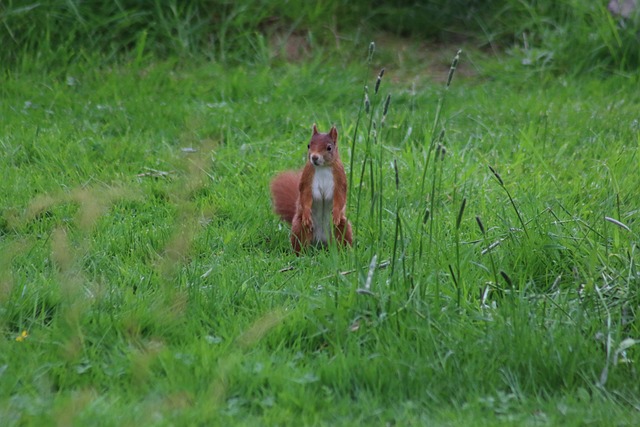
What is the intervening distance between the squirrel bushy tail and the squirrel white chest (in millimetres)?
223

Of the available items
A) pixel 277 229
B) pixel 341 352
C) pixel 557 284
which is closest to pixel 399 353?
pixel 341 352

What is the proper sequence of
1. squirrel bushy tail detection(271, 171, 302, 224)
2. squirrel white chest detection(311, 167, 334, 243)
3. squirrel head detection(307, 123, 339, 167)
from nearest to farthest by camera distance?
squirrel head detection(307, 123, 339, 167) → squirrel white chest detection(311, 167, 334, 243) → squirrel bushy tail detection(271, 171, 302, 224)

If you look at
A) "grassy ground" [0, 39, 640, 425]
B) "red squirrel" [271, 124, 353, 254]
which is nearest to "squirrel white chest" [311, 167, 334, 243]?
"red squirrel" [271, 124, 353, 254]

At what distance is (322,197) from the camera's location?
441 centimetres

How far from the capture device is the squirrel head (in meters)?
4.29

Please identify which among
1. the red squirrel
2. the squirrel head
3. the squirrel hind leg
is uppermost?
the squirrel head

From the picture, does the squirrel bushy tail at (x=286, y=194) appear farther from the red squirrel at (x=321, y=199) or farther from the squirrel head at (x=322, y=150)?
the squirrel head at (x=322, y=150)

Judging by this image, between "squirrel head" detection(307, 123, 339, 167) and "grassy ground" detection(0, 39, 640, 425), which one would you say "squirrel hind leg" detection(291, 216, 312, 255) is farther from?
"squirrel head" detection(307, 123, 339, 167)

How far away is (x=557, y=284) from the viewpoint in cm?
391

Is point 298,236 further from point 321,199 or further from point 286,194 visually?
point 286,194

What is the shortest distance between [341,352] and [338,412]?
27 cm

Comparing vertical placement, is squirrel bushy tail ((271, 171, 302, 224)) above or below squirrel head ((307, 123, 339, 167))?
below

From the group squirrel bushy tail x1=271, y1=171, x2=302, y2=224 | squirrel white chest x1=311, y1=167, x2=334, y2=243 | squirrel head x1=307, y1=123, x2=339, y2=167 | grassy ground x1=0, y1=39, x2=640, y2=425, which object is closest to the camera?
grassy ground x1=0, y1=39, x2=640, y2=425

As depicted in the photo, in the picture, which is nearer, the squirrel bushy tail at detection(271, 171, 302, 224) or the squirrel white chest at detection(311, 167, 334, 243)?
the squirrel white chest at detection(311, 167, 334, 243)
